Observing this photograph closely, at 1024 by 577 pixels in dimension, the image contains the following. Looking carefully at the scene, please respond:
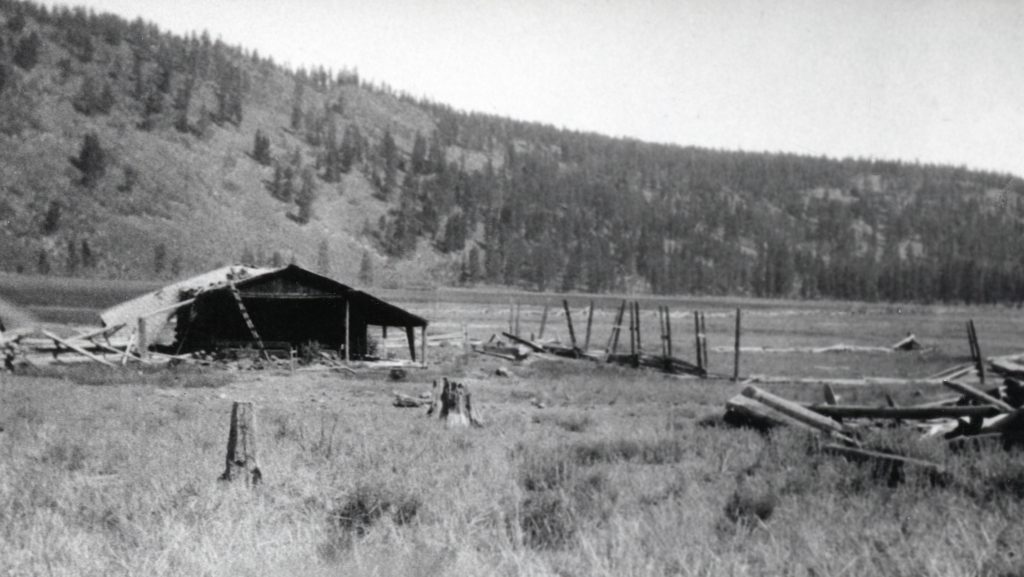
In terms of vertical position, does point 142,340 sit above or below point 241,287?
below

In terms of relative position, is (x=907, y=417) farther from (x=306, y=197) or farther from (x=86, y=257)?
(x=306, y=197)

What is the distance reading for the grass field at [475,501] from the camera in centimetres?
545

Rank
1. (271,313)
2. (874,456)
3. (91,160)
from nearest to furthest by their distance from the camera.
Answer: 1. (874,456)
2. (271,313)
3. (91,160)

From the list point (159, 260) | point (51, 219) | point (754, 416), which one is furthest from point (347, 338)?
point (51, 219)

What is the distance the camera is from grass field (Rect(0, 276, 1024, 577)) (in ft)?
17.9

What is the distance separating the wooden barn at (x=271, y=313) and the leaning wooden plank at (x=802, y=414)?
16166mm

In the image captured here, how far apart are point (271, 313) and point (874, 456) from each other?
23.8 m

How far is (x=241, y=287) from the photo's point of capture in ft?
87.9

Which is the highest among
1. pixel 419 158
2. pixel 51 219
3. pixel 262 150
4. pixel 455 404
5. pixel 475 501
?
pixel 419 158

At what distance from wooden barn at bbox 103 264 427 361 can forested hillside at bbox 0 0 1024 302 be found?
56.2m

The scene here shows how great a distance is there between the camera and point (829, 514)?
723 cm

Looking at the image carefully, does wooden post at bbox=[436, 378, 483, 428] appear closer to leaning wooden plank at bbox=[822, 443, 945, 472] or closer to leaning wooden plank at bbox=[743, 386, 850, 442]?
leaning wooden plank at bbox=[743, 386, 850, 442]

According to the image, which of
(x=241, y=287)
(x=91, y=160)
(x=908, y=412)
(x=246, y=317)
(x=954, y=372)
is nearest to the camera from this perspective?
(x=908, y=412)

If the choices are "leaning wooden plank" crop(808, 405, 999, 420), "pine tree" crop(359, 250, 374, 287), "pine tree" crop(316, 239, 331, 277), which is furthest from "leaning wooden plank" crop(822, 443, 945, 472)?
"pine tree" crop(359, 250, 374, 287)
